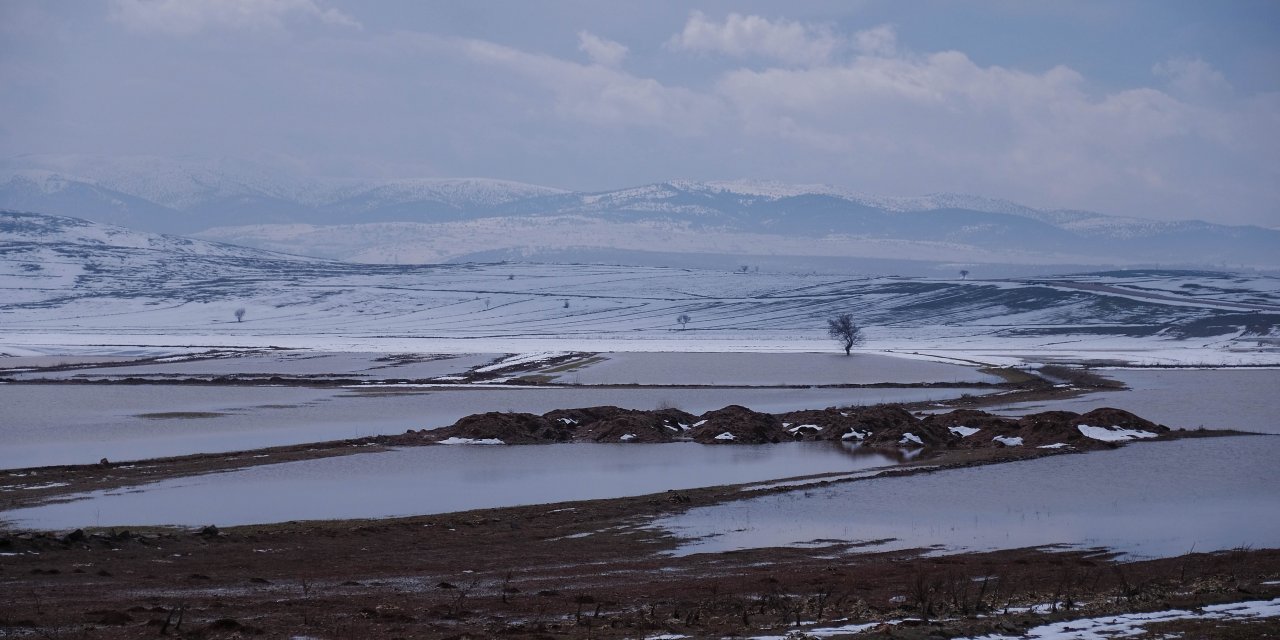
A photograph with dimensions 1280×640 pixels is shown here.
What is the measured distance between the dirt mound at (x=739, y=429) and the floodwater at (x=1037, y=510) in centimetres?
795

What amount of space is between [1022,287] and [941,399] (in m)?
103

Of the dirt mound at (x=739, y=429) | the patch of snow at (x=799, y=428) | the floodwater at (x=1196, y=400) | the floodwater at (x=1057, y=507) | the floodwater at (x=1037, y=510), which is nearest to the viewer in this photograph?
the floodwater at (x=1037, y=510)

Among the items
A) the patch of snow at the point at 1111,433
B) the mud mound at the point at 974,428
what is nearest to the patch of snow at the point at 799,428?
the mud mound at the point at 974,428

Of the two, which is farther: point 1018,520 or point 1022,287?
point 1022,287

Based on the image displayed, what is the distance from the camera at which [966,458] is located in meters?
31.0

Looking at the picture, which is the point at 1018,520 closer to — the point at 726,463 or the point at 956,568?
the point at 956,568

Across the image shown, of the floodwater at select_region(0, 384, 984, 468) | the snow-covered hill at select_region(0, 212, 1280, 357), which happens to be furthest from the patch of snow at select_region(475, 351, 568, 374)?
the floodwater at select_region(0, 384, 984, 468)

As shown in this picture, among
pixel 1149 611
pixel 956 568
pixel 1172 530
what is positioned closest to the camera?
pixel 1149 611

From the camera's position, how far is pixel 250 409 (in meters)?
45.8

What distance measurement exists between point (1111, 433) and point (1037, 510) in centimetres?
1228

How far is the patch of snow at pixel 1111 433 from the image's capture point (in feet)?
113

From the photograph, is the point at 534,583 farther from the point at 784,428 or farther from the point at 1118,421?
the point at 1118,421

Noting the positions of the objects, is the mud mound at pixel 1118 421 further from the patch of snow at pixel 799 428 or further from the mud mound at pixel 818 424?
the patch of snow at pixel 799 428

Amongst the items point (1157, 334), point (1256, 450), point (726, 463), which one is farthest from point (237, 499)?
point (1157, 334)
